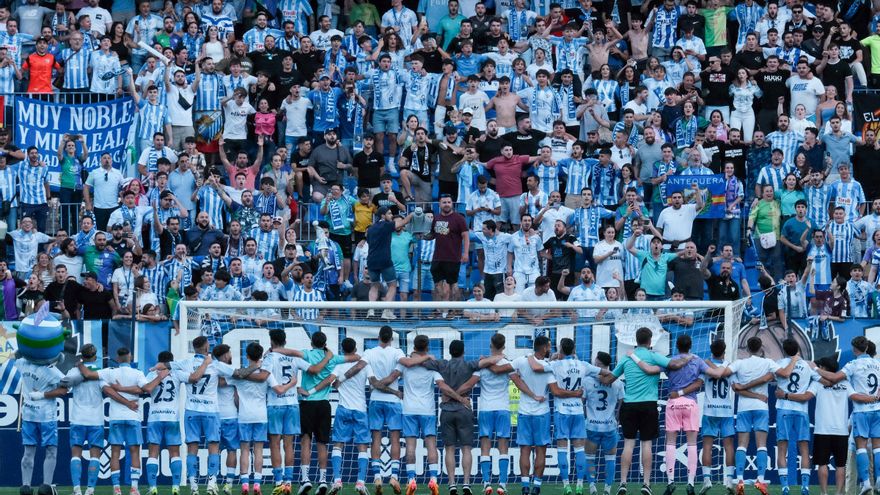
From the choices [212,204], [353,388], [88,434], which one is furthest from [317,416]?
[212,204]

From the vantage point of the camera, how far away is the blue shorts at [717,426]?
21541mm

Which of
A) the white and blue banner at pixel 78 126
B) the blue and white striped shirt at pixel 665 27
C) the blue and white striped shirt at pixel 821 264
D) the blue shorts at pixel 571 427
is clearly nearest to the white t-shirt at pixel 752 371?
the blue shorts at pixel 571 427

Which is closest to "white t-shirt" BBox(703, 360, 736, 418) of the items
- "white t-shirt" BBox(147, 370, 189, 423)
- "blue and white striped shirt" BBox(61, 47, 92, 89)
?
"white t-shirt" BBox(147, 370, 189, 423)

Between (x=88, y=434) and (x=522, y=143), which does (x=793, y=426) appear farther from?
(x=522, y=143)

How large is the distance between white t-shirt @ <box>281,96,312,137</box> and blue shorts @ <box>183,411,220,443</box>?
9.41m

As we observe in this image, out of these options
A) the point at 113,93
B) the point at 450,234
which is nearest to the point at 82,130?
the point at 113,93

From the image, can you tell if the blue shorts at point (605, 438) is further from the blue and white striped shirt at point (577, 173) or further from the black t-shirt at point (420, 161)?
the black t-shirt at point (420, 161)

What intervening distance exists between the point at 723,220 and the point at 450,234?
440cm

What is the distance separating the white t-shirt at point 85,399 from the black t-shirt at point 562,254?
846 cm

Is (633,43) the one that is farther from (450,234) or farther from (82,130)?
(82,130)

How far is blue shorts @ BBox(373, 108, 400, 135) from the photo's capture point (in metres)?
30.5

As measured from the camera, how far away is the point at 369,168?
2947cm

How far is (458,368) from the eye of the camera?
71.1ft

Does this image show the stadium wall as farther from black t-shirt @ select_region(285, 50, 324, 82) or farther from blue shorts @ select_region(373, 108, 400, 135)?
black t-shirt @ select_region(285, 50, 324, 82)
